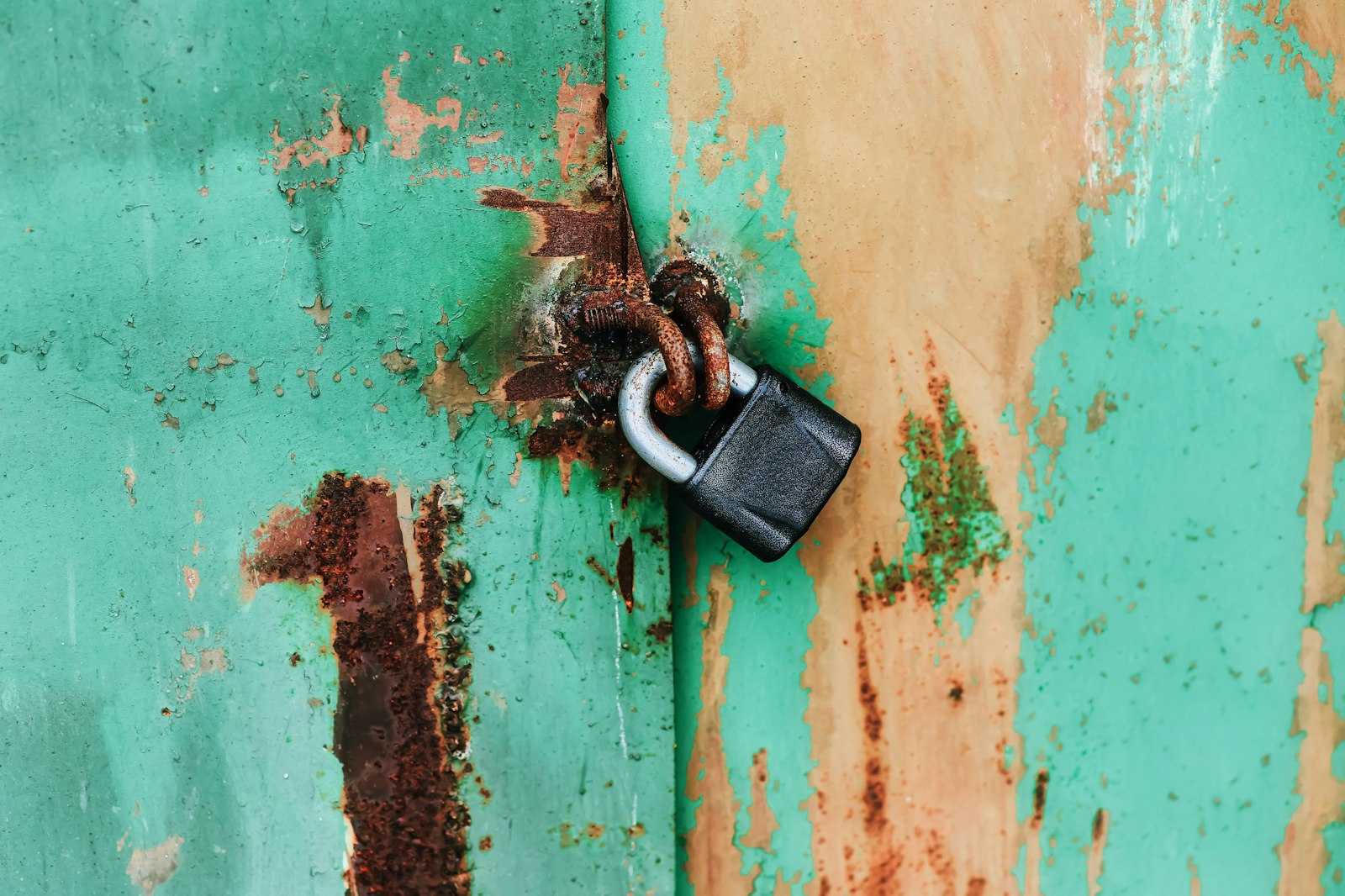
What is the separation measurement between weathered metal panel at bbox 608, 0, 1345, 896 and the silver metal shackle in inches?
5.1

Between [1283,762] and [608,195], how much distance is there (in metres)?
1.16

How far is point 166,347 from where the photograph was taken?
806 millimetres

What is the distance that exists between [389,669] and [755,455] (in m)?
0.46

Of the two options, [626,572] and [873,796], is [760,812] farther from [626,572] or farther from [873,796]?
[626,572]

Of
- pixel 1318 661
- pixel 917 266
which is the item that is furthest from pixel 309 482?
pixel 1318 661

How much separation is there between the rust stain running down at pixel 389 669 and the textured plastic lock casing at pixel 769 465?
29 centimetres

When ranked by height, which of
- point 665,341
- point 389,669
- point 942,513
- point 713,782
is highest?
point 665,341

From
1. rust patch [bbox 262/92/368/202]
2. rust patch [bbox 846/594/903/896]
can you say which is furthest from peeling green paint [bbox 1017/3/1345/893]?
rust patch [bbox 262/92/368/202]

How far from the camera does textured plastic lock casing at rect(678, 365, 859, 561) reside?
0.76 m

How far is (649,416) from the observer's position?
76 cm

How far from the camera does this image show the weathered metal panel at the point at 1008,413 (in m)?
0.86

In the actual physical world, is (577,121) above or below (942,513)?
above

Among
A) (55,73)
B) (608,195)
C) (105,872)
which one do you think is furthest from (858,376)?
(105,872)

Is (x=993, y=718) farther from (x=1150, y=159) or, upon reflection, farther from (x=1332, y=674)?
(x=1150, y=159)
